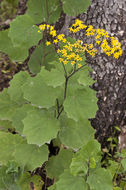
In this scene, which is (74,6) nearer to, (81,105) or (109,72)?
(109,72)

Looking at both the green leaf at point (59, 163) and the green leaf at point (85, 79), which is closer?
the green leaf at point (85, 79)

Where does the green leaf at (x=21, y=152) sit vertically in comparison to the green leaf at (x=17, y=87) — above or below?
below

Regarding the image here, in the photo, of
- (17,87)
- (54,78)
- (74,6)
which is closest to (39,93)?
(54,78)

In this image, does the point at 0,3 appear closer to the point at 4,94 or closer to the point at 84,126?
the point at 4,94

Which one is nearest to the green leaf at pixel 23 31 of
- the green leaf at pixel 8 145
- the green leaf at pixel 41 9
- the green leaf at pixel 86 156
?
the green leaf at pixel 41 9

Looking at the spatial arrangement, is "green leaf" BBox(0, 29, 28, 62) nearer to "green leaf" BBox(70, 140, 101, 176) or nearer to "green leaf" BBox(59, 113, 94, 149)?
"green leaf" BBox(59, 113, 94, 149)

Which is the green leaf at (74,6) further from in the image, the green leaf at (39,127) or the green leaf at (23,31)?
the green leaf at (39,127)
